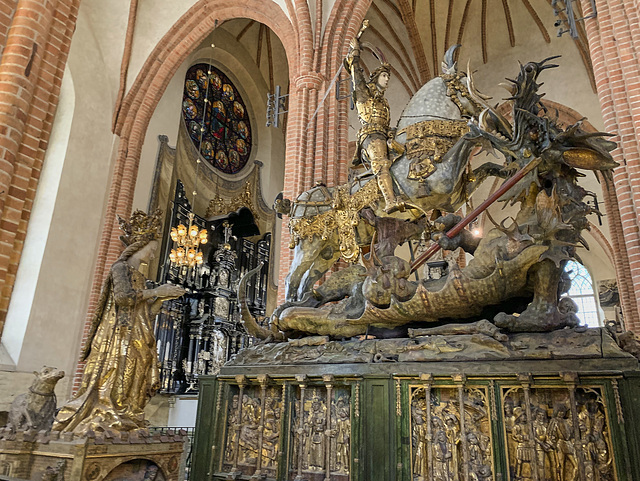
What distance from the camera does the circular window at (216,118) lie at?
44.2 ft

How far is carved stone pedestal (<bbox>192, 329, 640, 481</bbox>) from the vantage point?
10.1ft

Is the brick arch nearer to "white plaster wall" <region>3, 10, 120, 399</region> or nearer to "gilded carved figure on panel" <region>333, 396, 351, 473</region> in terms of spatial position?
"white plaster wall" <region>3, 10, 120, 399</region>

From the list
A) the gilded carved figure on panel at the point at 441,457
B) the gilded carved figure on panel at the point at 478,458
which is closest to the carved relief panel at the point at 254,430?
the gilded carved figure on panel at the point at 441,457

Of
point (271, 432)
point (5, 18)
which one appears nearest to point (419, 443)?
point (271, 432)

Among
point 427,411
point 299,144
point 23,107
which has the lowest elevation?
point 427,411

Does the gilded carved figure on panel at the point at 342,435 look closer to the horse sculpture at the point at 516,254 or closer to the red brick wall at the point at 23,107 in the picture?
the horse sculpture at the point at 516,254

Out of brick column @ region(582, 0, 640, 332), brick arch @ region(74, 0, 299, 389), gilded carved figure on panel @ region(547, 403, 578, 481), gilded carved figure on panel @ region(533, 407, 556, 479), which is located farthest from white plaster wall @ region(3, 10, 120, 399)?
brick column @ region(582, 0, 640, 332)

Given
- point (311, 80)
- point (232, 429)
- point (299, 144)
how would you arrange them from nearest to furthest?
1. point (232, 429)
2. point (299, 144)
3. point (311, 80)

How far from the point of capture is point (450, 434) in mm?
3473

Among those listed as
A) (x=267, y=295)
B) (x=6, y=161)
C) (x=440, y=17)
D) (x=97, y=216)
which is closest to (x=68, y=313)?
(x=97, y=216)

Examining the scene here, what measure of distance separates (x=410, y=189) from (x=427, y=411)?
2028mm

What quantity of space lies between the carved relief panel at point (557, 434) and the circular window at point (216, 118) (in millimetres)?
11667

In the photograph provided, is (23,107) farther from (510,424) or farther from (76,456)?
(510,424)

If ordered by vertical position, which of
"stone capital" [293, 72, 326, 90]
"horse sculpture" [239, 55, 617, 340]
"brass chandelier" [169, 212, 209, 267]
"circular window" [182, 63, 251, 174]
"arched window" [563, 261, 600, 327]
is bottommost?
"horse sculpture" [239, 55, 617, 340]
